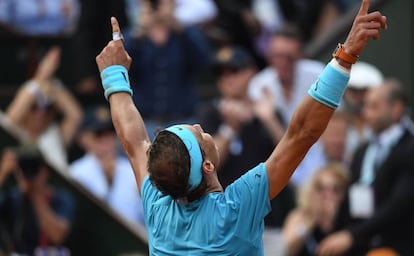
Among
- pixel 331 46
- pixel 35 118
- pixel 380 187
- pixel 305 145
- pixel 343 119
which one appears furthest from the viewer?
pixel 331 46

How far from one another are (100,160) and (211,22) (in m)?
2.51

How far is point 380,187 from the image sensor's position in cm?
917

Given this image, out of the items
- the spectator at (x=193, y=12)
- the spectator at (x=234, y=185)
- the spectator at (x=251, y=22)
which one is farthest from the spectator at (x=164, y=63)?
the spectator at (x=234, y=185)

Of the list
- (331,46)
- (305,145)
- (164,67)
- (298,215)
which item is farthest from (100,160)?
(305,145)

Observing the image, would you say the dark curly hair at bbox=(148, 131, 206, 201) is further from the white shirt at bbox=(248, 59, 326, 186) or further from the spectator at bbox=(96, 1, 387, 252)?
the white shirt at bbox=(248, 59, 326, 186)

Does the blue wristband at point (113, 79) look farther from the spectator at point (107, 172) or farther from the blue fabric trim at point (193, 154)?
the spectator at point (107, 172)

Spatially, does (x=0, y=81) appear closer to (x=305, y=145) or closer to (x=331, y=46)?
(x=331, y=46)

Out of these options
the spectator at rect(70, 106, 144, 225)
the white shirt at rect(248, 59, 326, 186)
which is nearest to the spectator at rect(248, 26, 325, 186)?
the white shirt at rect(248, 59, 326, 186)

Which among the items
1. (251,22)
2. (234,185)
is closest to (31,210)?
(251,22)

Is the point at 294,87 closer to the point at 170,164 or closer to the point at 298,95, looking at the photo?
the point at 298,95

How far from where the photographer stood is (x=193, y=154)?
4711 mm

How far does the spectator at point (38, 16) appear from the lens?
1230 centimetres

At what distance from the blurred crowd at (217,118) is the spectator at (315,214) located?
0.01 metres

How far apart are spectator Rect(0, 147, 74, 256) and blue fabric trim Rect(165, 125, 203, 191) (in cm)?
478
